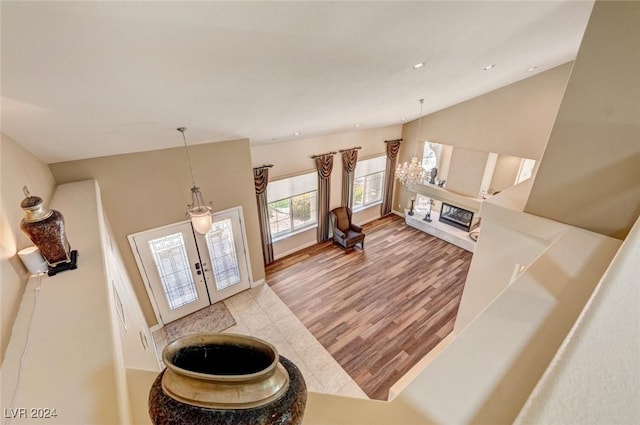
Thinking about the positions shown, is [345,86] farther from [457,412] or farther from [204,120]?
[457,412]

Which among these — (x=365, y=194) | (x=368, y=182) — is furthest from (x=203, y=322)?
(x=368, y=182)

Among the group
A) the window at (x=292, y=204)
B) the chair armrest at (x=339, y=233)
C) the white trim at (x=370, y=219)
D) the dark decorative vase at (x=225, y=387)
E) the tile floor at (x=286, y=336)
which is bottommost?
the tile floor at (x=286, y=336)

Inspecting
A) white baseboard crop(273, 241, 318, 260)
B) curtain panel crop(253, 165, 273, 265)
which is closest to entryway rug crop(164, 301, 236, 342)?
curtain panel crop(253, 165, 273, 265)

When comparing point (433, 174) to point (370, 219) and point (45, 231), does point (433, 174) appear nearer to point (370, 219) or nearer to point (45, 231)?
point (370, 219)

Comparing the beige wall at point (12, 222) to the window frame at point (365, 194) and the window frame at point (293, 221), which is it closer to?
the window frame at point (293, 221)

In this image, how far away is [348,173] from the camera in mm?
6945

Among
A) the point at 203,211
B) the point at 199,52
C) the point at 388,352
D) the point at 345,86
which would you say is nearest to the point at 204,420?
the point at 199,52

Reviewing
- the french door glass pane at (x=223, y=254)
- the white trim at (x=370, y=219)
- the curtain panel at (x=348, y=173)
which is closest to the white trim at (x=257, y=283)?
the french door glass pane at (x=223, y=254)

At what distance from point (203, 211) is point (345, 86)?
228 centimetres

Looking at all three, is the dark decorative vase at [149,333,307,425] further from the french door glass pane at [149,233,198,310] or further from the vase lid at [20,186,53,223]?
the french door glass pane at [149,233,198,310]

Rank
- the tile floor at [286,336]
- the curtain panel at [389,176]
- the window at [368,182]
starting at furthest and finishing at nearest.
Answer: the curtain panel at [389,176] → the window at [368,182] → the tile floor at [286,336]

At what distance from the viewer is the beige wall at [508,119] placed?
4953 millimetres

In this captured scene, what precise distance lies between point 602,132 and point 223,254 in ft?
16.7

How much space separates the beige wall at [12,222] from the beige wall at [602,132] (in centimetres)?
348
